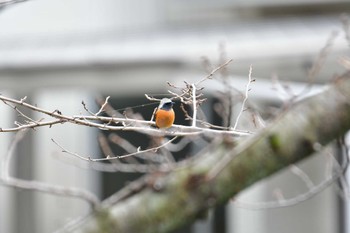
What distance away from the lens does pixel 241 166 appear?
257cm

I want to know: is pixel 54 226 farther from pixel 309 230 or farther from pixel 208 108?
pixel 309 230

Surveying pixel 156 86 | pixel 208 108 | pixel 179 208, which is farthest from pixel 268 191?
pixel 179 208

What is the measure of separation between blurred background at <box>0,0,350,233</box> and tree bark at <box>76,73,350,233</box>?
167 inches

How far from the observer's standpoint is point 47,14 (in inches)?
398

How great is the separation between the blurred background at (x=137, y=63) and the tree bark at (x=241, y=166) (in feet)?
→ 13.9

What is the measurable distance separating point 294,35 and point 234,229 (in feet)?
7.40

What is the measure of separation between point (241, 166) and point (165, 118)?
13.2 inches

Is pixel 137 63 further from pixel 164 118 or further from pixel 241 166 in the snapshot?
pixel 241 166

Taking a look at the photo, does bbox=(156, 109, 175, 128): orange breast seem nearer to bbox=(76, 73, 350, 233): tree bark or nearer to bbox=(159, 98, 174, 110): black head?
bbox=(159, 98, 174, 110): black head

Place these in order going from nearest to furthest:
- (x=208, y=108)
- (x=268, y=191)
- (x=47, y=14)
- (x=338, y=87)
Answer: (x=338, y=87) < (x=268, y=191) < (x=208, y=108) < (x=47, y=14)

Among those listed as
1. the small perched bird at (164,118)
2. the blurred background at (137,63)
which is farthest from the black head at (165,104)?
the blurred background at (137,63)

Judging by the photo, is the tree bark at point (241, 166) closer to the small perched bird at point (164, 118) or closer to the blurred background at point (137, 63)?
the small perched bird at point (164, 118)

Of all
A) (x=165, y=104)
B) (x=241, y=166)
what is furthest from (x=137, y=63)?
(x=241, y=166)

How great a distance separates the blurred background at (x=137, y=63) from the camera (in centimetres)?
771
